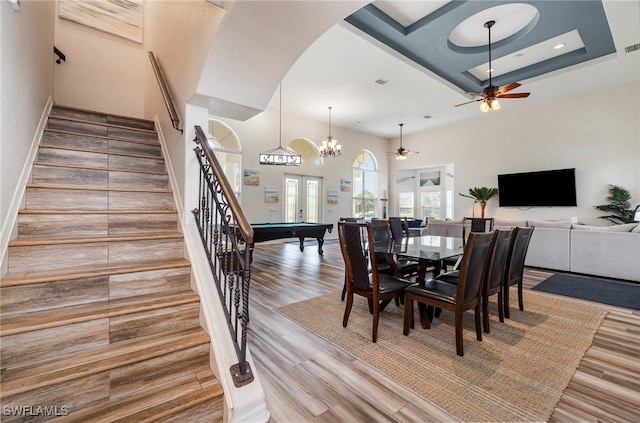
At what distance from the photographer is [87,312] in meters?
1.60

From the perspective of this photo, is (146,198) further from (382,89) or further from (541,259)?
(541,259)

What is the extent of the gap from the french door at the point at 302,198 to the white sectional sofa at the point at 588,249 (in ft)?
17.1

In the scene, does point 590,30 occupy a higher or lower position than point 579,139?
higher

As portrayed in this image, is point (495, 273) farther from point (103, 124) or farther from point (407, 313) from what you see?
point (103, 124)

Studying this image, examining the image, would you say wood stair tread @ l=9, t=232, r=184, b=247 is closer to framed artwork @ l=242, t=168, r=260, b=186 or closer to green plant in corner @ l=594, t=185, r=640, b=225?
framed artwork @ l=242, t=168, r=260, b=186

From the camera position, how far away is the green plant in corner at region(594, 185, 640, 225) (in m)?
6.25

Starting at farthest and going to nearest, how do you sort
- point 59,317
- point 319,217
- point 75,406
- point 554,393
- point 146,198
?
point 319,217, point 146,198, point 554,393, point 59,317, point 75,406

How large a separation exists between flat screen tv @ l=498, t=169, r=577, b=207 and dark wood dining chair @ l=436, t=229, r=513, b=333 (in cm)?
627

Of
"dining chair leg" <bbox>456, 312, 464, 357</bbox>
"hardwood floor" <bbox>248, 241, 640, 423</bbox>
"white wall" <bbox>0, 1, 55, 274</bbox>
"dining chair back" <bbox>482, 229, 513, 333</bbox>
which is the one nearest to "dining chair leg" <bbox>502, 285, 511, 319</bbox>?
"dining chair back" <bbox>482, 229, 513, 333</bbox>

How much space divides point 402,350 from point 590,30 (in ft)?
19.0

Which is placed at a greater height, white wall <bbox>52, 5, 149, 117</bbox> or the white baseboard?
white wall <bbox>52, 5, 149, 117</bbox>

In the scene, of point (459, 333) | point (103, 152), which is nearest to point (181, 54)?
point (103, 152)

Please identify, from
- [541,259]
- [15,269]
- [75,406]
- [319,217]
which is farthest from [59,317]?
[319,217]

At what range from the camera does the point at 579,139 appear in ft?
23.4
